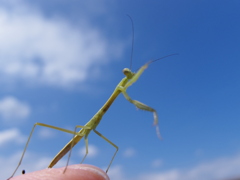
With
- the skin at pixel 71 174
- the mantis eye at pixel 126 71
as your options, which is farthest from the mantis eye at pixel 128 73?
the skin at pixel 71 174

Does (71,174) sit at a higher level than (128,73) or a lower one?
lower

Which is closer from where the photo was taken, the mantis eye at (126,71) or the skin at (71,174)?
the skin at (71,174)

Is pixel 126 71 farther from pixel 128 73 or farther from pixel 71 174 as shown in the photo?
pixel 71 174

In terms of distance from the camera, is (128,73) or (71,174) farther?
(128,73)

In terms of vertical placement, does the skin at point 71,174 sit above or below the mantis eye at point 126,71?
below

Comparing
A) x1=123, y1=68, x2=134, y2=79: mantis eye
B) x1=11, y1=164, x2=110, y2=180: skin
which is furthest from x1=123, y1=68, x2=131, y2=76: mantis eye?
x1=11, y1=164, x2=110, y2=180: skin

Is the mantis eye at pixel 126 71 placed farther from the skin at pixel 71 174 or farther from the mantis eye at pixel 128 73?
the skin at pixel 71 174

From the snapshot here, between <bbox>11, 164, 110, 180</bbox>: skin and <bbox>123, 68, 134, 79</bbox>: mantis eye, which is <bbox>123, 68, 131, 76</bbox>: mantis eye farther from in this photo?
<bbox>11, 164, 110, 180</bbox>: skin

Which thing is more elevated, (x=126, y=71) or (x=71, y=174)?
(x=126, y=71)

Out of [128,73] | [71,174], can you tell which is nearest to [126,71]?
[128,73]
